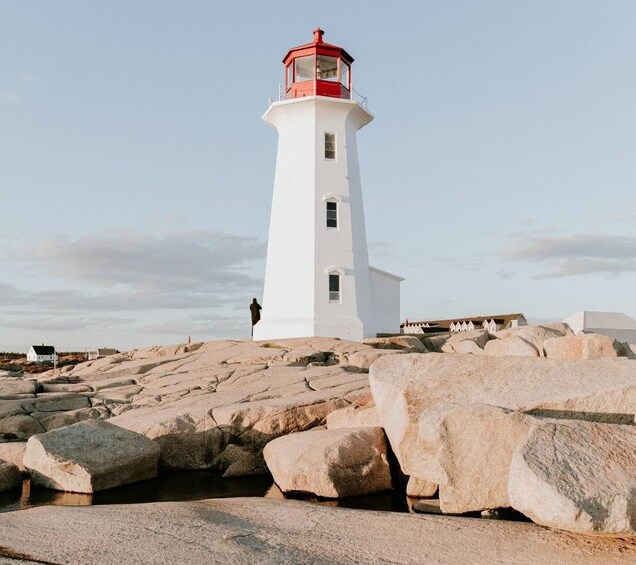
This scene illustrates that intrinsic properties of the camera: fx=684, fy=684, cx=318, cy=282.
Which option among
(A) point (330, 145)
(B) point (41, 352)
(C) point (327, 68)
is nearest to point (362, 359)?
(A) point (330, 145)

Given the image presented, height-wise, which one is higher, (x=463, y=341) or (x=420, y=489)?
(x=463, y=341)

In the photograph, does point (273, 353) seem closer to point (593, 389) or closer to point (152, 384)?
point (152, 384)

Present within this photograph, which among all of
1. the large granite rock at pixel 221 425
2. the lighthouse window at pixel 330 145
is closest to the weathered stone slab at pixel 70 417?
the large granite rock at pixel 221 425

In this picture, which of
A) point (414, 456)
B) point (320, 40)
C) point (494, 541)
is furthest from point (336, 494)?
point (320, 40)

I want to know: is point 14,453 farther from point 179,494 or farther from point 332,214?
point 332,214

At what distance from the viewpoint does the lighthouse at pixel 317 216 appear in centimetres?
2536

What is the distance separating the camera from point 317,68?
87.7 ft

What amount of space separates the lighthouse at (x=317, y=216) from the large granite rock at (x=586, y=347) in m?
11.7

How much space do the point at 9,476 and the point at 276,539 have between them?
17.8 ft

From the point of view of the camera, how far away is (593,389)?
8266 mm

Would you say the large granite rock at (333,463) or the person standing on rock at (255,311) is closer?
the large granite rock at (333,463)

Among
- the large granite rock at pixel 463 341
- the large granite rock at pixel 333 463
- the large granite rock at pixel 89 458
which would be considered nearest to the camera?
the large granite rock at pixel 333 463

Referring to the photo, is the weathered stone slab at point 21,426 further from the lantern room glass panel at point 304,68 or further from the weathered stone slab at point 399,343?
the lantern room glass panel at point 304,68

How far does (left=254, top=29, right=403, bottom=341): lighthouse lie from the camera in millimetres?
25359
